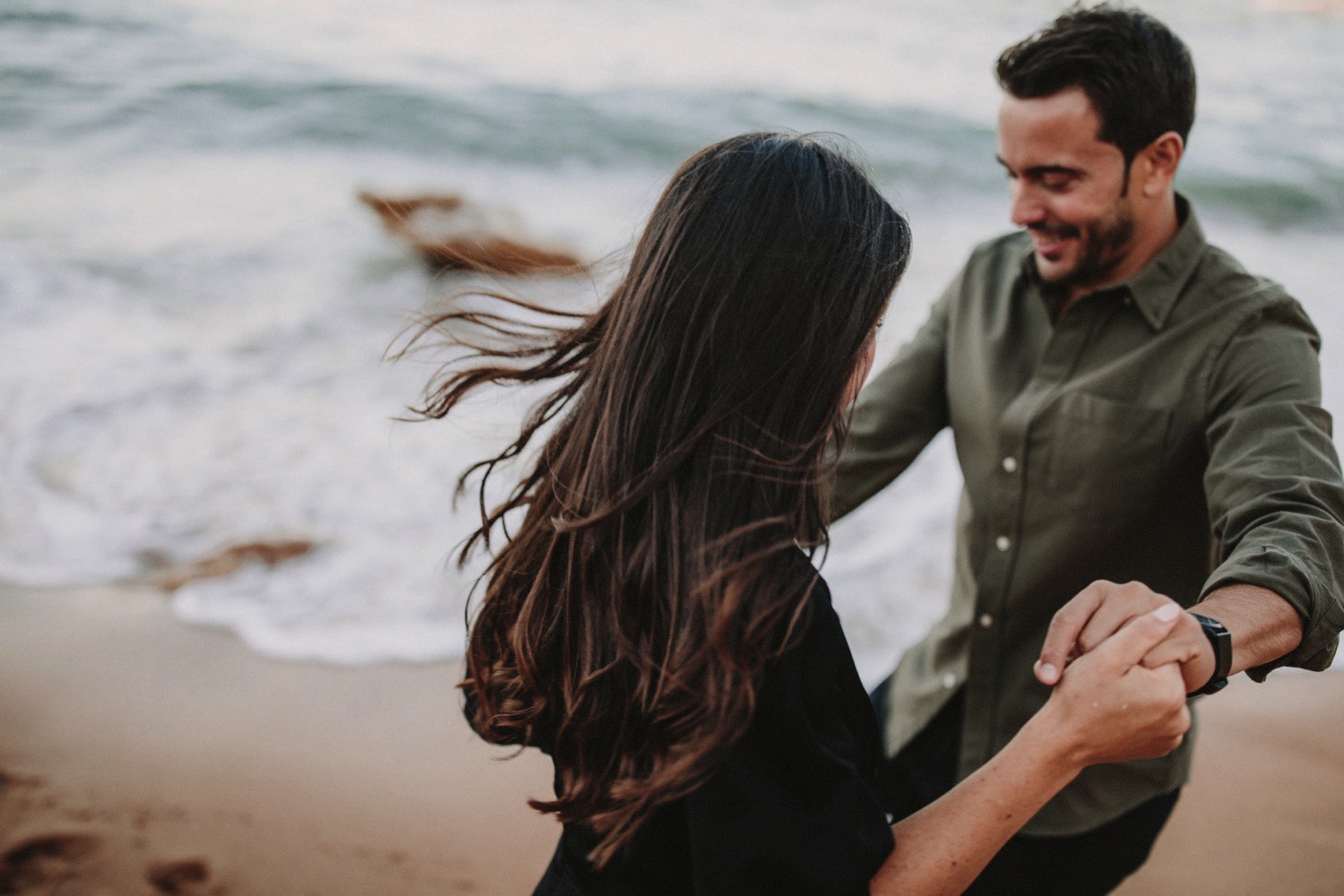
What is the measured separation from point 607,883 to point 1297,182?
45.3 feet

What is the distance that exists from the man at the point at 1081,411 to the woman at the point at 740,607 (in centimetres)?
75

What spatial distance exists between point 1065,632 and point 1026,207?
4.04 feet

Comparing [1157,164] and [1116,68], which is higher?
[1116,68]

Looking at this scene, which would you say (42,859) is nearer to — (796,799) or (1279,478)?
(796,799)

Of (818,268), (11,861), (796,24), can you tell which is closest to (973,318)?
(818,268)

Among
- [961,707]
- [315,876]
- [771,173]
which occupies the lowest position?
[315,876]

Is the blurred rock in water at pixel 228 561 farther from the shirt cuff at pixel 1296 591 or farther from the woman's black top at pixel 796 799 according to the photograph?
the shirt cuff at pixel 1296 591

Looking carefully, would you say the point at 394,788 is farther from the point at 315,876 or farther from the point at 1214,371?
the point at 1214,371

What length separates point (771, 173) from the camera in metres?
1.43

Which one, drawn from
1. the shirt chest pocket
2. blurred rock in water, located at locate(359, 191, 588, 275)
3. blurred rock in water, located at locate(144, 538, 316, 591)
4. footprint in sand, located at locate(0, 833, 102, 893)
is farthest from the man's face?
blurred rock in water, located at locate(359, 191, 588, 275)

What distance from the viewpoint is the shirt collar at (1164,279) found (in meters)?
2.23

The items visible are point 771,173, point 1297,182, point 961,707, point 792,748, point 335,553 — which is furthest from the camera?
point 1297,182

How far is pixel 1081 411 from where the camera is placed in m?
2.24

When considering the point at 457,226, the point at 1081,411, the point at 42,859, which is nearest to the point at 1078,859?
the point at 1081,411
